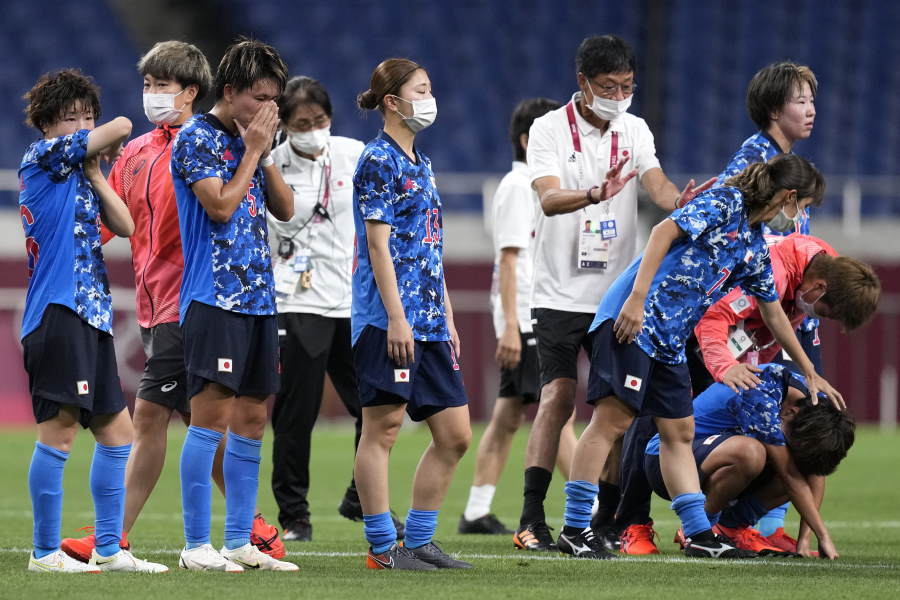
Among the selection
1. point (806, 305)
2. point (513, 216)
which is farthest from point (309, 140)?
point (806, 305)

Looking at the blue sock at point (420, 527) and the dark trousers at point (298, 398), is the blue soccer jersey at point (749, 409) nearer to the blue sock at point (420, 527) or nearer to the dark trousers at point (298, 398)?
the blue sock at point (420, 527)

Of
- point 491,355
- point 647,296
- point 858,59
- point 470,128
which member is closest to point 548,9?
A: point 470,128

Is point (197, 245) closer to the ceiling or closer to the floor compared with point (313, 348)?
closer to the ceiling

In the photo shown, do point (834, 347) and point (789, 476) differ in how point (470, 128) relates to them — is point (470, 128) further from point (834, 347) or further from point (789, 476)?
point (789, 476)

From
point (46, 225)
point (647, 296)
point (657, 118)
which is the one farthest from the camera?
point (657, 118)

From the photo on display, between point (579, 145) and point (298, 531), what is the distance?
2159 millimetres

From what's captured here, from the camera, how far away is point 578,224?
627cm

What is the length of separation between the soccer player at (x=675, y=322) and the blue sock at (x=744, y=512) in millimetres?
449

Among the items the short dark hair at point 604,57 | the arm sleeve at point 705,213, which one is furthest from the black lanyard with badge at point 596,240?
the arm sleeve at point 705,213

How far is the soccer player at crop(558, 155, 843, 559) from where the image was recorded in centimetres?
545

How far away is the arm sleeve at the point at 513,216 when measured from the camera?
7.18m

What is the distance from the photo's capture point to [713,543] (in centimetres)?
558

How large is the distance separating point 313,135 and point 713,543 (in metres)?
2.65

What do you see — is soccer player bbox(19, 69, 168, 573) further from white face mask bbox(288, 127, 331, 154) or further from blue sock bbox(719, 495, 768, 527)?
blue sock bbox(719, 495, 768, 527)
